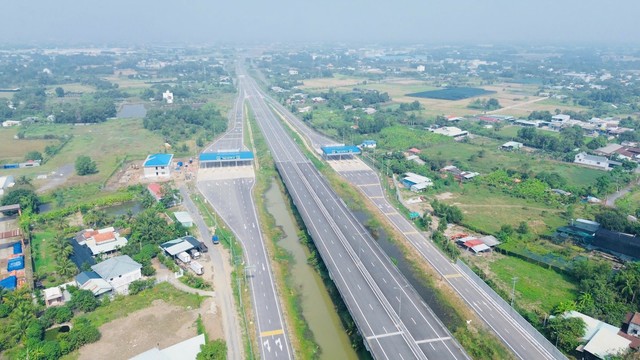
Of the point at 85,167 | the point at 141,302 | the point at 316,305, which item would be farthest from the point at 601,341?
the point at 85,167

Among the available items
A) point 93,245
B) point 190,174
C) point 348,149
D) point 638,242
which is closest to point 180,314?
point 93,245

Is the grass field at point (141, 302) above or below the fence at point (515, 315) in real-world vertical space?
below

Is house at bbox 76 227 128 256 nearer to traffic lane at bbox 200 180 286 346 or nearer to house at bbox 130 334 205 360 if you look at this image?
traffic lane at bbox 200 180 286 346

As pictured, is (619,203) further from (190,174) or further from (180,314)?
(190,174)

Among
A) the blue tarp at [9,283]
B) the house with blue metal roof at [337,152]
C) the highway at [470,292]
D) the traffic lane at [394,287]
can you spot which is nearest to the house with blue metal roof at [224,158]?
the house with blue metal roof at [337,152]

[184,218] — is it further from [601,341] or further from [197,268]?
[601,341]

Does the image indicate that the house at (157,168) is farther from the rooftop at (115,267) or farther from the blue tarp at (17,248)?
the rooftop at (115,267)
